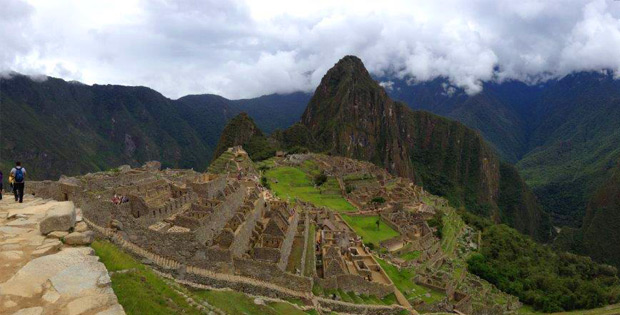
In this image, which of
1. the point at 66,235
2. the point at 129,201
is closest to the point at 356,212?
the point at 129,201

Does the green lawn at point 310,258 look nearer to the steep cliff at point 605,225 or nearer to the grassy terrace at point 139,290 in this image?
the grassy terrace at point 139,290

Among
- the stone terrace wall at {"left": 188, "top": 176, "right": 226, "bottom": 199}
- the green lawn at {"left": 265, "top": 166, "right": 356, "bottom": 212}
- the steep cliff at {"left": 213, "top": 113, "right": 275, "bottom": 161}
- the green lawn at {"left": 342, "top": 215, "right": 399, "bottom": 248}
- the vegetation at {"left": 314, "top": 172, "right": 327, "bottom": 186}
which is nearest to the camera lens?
the stone terrace wall at {"left": 188, "top": 176, "right": 226, "bottom": 199}

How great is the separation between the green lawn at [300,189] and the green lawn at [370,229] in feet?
13.1

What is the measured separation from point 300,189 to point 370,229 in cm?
1980

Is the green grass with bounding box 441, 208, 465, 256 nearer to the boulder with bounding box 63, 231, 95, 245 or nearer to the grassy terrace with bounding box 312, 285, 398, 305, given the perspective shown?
the grassy terrace with bounding box 312, 285, 398, 305

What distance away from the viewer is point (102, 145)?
160 metres

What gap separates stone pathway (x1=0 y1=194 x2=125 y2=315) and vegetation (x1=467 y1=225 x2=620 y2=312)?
45.3 metres

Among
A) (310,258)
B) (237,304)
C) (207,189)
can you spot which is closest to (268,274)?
(237,304)

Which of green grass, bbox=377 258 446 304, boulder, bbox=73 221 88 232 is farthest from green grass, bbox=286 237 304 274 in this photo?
boulder, bbox=73 221 88 232

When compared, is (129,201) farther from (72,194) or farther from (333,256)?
(333,256)

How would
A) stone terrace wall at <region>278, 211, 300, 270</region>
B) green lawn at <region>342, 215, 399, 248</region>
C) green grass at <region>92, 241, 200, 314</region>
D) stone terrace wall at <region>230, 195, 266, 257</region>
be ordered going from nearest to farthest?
1. green grass at <region>92, 241, 200, 314</region>
2. stone terrace wall at <region>230, 195, 266, 257</region>
3. stone terrace wall at <region>278, 211, 300, 270</region>
4. green lawn at <region>342, 215, 399, 248</region>

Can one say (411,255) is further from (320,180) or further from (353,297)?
(320,180)

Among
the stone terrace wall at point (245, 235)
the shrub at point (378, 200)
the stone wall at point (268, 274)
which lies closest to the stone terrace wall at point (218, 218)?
the stone terrace wall at point (245, 235)

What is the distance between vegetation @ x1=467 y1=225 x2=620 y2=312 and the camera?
45.4m
